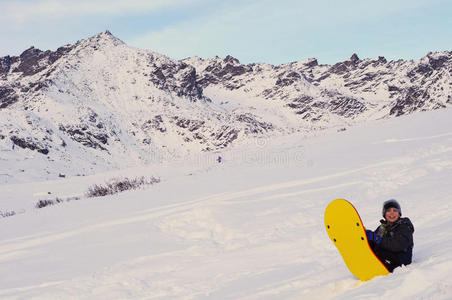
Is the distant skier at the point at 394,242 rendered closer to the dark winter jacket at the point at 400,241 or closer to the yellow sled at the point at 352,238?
the dark winter jacket at the point at 400,241

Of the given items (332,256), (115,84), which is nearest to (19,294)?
(332,256)

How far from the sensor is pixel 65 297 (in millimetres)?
5574

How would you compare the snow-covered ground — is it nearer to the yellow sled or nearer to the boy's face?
the yellow sled

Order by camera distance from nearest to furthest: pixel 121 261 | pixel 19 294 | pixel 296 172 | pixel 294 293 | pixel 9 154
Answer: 1. pixel 294 293
2. pixel 19 294
3. pixel 121 261
4. pixel 296 172
5. pixel 9 154

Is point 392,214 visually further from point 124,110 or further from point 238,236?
point 124,110

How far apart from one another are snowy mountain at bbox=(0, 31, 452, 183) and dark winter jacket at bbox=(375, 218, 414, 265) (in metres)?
25.5

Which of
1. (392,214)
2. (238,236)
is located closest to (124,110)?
(238,236)

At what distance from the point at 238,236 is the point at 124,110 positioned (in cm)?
8889

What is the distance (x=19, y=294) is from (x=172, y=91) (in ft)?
346

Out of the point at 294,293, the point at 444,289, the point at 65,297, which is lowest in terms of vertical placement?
the point at 65,297

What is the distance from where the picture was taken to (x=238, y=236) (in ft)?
25.5

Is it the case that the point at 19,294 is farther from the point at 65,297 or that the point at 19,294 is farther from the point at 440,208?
the point at 440,208

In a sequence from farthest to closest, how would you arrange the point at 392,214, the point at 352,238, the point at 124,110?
the point at 124,110 < the point at 392,214 < the point at 352,238

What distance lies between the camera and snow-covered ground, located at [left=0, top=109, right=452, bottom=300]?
4.59 m
